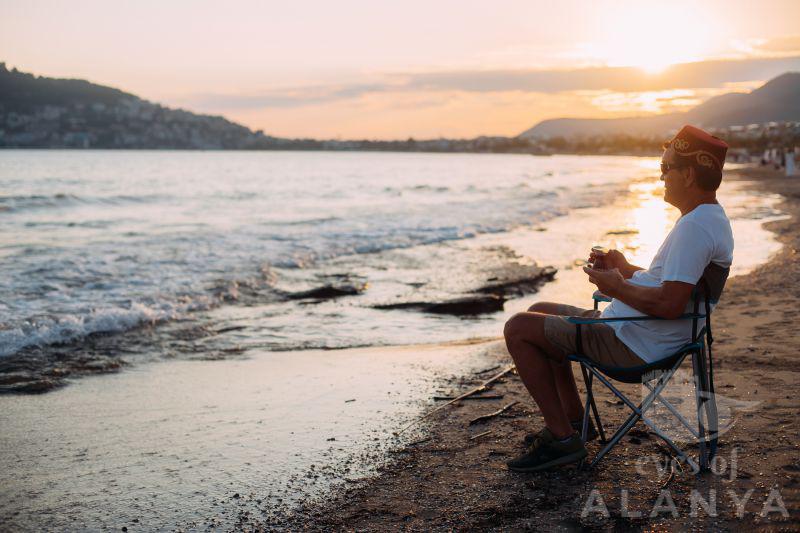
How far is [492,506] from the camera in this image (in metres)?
3.47

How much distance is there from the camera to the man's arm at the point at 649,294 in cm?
332

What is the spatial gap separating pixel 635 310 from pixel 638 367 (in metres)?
0.29

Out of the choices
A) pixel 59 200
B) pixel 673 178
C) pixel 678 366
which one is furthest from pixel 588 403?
pixel 59 200

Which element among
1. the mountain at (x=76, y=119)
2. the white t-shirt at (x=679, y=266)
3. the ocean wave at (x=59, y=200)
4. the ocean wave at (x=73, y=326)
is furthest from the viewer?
the mountain at (x=76, y=119)

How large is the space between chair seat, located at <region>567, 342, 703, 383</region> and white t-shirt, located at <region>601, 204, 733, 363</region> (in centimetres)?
3

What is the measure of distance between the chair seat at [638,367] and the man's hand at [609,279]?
37 centimetres

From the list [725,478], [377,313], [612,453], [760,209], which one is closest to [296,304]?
[377,313]

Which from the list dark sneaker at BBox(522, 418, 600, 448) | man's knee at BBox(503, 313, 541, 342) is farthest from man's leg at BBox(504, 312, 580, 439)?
dark sneaker at BBox(522, 418, 600, 448)

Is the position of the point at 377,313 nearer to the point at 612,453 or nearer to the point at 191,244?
the point at 612,453

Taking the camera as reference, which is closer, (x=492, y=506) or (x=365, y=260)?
(x=492, y=506)

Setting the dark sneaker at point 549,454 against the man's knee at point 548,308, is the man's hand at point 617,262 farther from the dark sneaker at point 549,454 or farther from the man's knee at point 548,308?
the dark sneaker at point 549,454

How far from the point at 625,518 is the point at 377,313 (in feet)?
18.6

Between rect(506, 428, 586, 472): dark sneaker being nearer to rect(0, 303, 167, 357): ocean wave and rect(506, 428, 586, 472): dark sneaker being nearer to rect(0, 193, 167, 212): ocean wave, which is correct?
rect(0, 303, 167, 357): ocean wave

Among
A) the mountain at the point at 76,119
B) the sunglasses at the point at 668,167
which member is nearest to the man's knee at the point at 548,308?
the sunglasses at the point at 668,167
